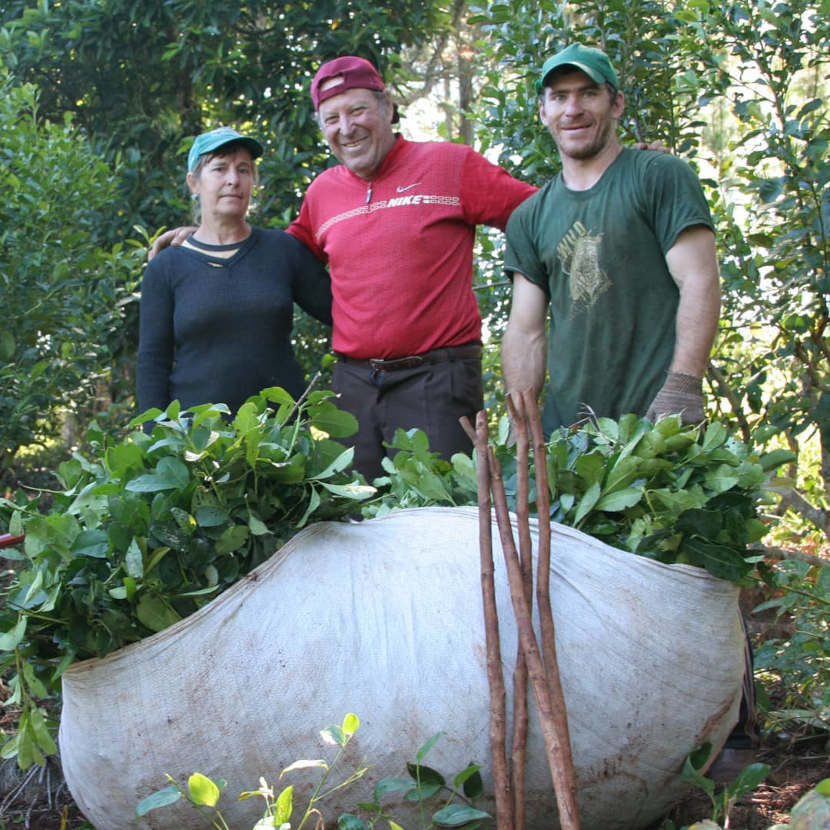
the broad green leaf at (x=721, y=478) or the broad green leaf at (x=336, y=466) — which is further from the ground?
the broad green leaf at (x=336, y=466)

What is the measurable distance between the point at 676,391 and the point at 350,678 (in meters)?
1.23

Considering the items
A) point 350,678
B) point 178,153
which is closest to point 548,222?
point 350,678

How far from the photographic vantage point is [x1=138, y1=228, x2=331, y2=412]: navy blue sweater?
11.2ft

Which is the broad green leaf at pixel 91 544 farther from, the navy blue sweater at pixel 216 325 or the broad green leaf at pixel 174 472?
the navy blue sweater at pixel 216 325

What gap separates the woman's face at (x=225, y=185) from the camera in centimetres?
350

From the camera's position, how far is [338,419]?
228cm

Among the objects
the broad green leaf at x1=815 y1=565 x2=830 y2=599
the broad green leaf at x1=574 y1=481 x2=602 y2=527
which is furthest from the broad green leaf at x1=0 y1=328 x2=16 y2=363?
the broad green leaf at x1=815 y1=565 x2=830 y2=599

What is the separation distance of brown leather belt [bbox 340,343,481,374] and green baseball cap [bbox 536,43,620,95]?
2.88 feet

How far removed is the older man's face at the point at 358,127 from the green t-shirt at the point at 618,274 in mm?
723

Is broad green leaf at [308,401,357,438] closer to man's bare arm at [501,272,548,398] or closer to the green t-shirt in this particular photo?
the green t-shirt

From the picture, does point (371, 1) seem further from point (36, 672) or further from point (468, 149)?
point (36, 672)

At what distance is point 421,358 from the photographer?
3439 mm

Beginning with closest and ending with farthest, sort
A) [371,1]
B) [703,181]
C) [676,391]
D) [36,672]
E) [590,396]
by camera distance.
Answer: [36,672], [676,391], [590,396], [703,181], [371,1]

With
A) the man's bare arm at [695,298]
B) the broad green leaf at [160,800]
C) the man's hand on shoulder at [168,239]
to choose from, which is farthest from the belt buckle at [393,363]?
the broad green leaf at [160,800]
